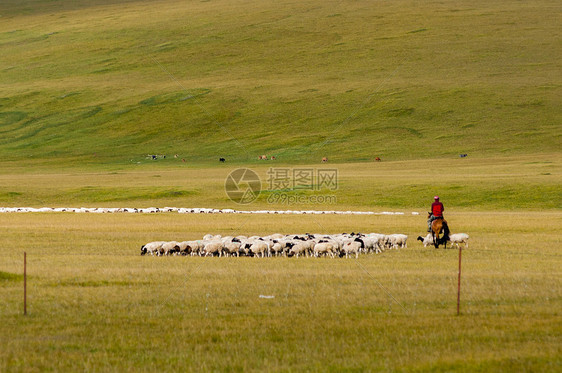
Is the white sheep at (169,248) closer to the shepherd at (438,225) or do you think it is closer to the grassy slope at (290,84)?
the shepherd at (438,225)

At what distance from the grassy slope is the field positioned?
1.92 feet

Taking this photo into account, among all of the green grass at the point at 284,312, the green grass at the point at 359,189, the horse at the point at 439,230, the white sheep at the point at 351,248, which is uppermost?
the green grass at the point at 359,189

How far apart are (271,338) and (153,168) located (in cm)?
7455

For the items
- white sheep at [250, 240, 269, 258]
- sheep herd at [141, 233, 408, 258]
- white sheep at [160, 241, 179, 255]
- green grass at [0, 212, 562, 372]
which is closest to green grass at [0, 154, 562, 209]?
sheep herd at [141, 233, 408, 258]

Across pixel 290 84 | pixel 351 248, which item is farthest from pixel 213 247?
pixel 290 84

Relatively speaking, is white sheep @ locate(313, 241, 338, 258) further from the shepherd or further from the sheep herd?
the shepherd

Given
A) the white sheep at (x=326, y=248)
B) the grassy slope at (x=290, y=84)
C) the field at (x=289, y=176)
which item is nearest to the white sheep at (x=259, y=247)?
the field at (x=289, y=176)

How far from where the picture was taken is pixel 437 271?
1784cm

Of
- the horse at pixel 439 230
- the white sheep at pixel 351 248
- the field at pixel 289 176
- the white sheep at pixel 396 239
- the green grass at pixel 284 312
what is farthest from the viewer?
the white sheep at pixel 396 239

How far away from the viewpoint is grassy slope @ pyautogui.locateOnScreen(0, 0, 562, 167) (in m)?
99.4

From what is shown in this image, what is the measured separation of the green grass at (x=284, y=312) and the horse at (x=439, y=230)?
0.73 m

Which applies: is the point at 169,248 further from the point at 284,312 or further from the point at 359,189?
the point at 359,189

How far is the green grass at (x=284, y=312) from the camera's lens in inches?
396

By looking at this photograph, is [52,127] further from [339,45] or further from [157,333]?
[157,333]
